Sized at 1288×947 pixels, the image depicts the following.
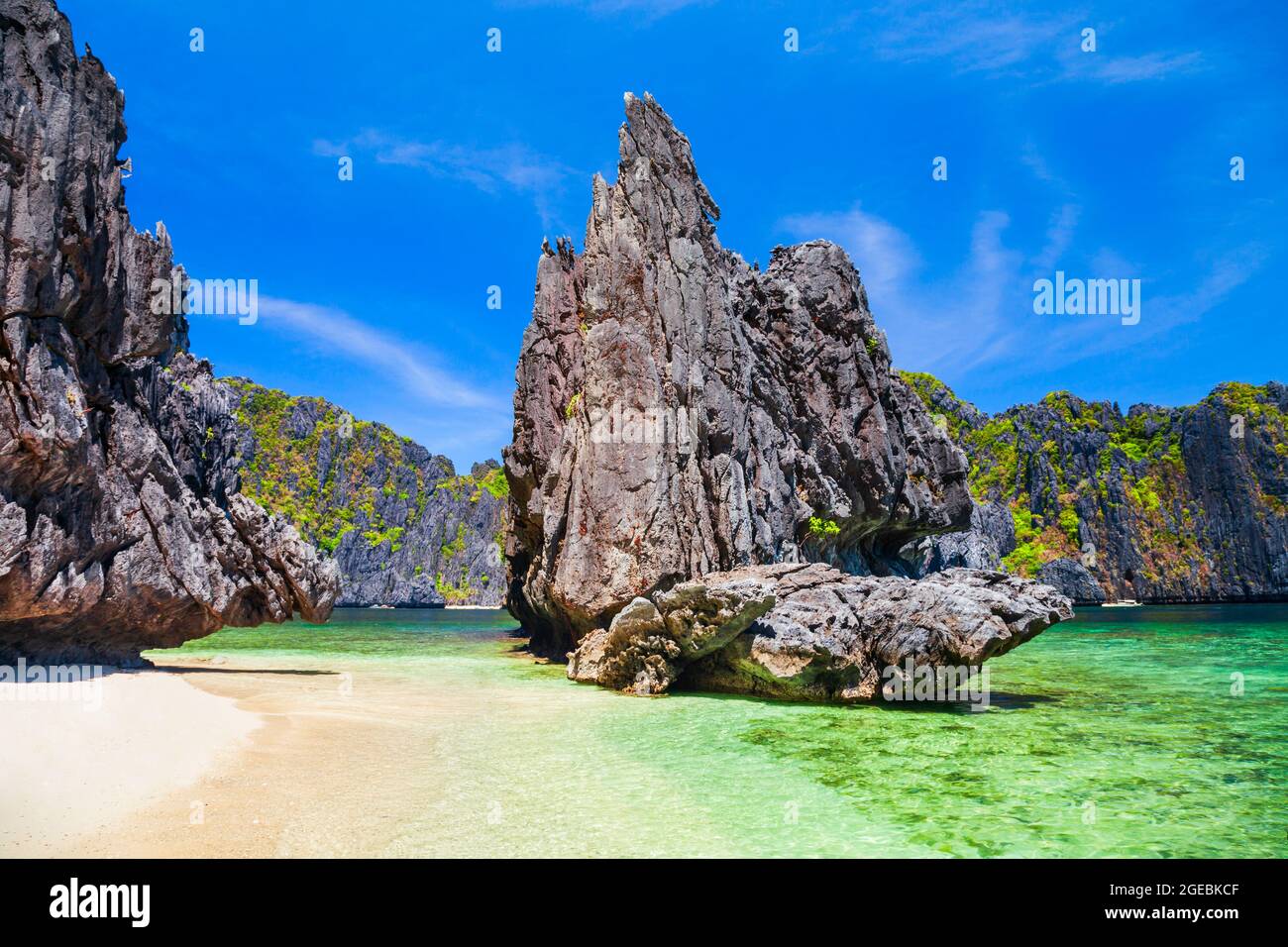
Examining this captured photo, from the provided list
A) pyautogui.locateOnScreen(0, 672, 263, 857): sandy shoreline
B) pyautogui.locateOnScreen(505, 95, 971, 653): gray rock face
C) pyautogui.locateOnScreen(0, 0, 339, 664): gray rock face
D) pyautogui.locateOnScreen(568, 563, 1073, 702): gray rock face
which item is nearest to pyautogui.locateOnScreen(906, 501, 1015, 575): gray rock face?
pyautogui.locateOnScreen(505, 95, 971, 653): gray rock face

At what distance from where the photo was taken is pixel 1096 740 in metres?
12.6

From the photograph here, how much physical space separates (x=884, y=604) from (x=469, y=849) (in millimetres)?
14192

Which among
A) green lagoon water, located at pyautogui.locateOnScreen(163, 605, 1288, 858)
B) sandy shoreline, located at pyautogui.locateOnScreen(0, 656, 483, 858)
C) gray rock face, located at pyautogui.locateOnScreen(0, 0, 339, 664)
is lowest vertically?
green lagoon water, located at pyautogui.locateOnScreen(163, 605, 1288, 858)

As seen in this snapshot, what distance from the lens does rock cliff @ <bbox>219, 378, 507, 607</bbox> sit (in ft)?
493

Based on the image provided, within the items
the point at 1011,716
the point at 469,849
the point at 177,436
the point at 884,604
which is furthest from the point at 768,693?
the point at 177,436

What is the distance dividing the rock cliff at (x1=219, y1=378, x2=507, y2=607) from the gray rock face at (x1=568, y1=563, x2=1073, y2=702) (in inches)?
5096

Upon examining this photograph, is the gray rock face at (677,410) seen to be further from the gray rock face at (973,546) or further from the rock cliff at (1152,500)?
the rock cliff at (1152,500)

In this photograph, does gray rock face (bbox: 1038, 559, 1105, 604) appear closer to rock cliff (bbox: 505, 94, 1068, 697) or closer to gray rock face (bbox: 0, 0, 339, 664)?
rock cliff (bbox: 505, 94, 1068, 697)

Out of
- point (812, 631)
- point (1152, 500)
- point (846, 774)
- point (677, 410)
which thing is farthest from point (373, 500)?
point (846, 774)

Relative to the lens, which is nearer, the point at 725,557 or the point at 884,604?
the point at 884,604

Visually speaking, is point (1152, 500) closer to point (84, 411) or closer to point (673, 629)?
point (673, 629)

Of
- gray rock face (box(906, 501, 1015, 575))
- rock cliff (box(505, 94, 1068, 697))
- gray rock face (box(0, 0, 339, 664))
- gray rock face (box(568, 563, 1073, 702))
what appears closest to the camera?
gray rock face (box(0, 0, 339, 664))

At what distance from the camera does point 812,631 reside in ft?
59.4
